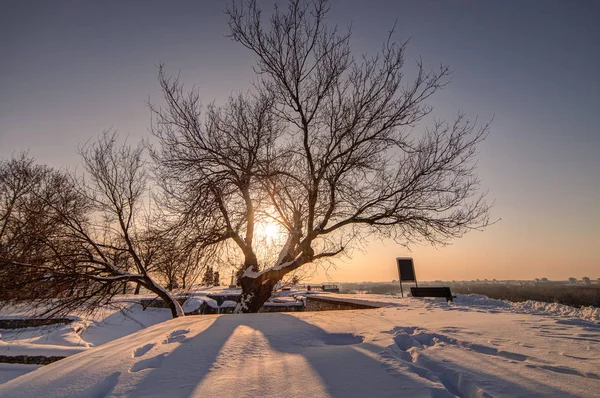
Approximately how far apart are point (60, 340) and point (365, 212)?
12.1m

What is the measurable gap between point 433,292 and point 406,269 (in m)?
2.14

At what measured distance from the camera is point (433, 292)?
11000 millimetres

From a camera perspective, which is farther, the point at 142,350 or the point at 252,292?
the point at 252,292

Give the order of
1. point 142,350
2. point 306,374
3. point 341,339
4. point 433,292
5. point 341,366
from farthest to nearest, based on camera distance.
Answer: point 433,292
point 341,339
point 142,350
point 341,366
point 306,374

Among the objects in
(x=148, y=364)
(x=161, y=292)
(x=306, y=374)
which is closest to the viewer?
(x=306, y=374)

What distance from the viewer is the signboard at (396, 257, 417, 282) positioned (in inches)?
508

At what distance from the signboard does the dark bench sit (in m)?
0.97

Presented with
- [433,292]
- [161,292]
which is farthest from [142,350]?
[433,292]

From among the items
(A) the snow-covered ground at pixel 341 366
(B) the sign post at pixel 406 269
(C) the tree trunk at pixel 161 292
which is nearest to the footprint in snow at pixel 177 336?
(A) the snow-covered ground at pixel 341 366

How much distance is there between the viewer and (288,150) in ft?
21.2

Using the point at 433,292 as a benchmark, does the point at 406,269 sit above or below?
above

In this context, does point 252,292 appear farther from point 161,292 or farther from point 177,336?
point 177,336

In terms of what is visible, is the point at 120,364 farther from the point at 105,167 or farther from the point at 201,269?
the point at 105,167

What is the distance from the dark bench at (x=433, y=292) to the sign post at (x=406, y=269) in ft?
3.18
